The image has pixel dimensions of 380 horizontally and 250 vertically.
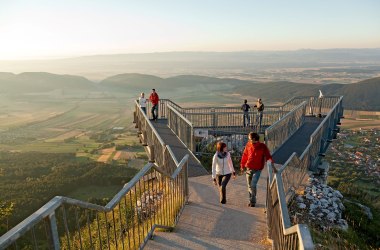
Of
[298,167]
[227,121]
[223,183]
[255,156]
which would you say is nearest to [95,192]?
[227,121]

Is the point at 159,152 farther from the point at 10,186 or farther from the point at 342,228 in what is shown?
the point at 10,186

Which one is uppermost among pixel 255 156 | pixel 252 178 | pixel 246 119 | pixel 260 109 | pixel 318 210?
pixel 255 156

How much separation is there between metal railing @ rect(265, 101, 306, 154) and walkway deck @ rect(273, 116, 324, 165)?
185 millimetres

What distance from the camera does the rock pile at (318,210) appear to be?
702cm

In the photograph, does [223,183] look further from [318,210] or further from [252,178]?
[318,210]

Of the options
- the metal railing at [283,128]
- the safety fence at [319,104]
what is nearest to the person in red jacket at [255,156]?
the metal railing at [283,128]

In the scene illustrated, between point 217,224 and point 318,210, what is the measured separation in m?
2.90

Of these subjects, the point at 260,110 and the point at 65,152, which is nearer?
the point at 260,110

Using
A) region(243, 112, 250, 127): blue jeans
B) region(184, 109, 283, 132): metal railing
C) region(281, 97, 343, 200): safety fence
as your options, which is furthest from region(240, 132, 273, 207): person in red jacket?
region(243, 112, 250, 127): blue jeans

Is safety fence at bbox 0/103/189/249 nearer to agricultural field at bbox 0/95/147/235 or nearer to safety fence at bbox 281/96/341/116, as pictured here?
safety fence at bbox 281/96/341/116

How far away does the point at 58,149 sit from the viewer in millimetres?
92812

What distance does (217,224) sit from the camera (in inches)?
245

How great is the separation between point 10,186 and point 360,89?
143784 millimetres

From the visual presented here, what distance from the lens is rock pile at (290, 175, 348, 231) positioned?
23.0ft
